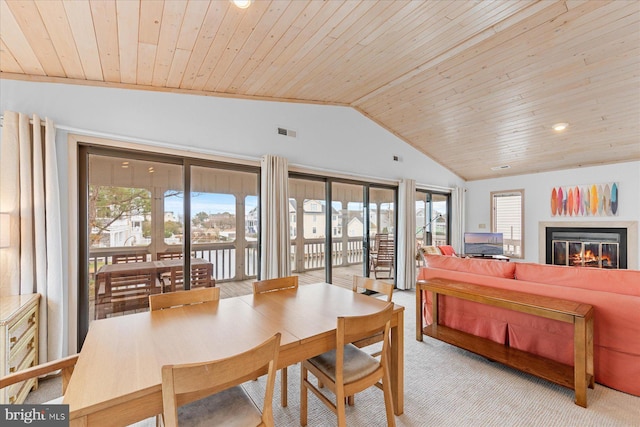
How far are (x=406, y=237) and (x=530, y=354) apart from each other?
2.93 meters

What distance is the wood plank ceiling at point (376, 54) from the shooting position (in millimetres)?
1973

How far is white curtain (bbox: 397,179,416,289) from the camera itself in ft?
17.4

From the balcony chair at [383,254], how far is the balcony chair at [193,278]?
2.95m

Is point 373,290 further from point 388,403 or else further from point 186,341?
point 186,341

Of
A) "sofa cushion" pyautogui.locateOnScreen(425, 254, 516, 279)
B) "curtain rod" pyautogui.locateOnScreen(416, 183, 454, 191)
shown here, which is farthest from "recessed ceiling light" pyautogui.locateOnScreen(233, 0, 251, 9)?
"curtain rod" pyautogui.locateOnScreen(416, 183, 454, 191)

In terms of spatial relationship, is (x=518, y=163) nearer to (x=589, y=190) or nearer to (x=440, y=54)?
(x=589, y=190)

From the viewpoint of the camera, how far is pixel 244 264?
12.6 feet

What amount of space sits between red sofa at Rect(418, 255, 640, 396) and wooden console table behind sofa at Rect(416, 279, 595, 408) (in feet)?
0.32

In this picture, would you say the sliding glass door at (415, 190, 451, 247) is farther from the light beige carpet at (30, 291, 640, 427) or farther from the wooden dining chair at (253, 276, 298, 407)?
the wooden dining chair at (253, 276, 298, 407)

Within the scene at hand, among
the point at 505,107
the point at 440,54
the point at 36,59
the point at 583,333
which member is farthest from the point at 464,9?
the point at 36,59

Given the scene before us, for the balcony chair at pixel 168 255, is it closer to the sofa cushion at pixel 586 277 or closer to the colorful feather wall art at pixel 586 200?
the sofa cushion at pixel 586 277

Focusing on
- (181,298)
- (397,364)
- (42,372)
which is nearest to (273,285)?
(181,298)

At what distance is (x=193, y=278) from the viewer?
334cm

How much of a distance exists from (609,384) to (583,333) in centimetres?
70
